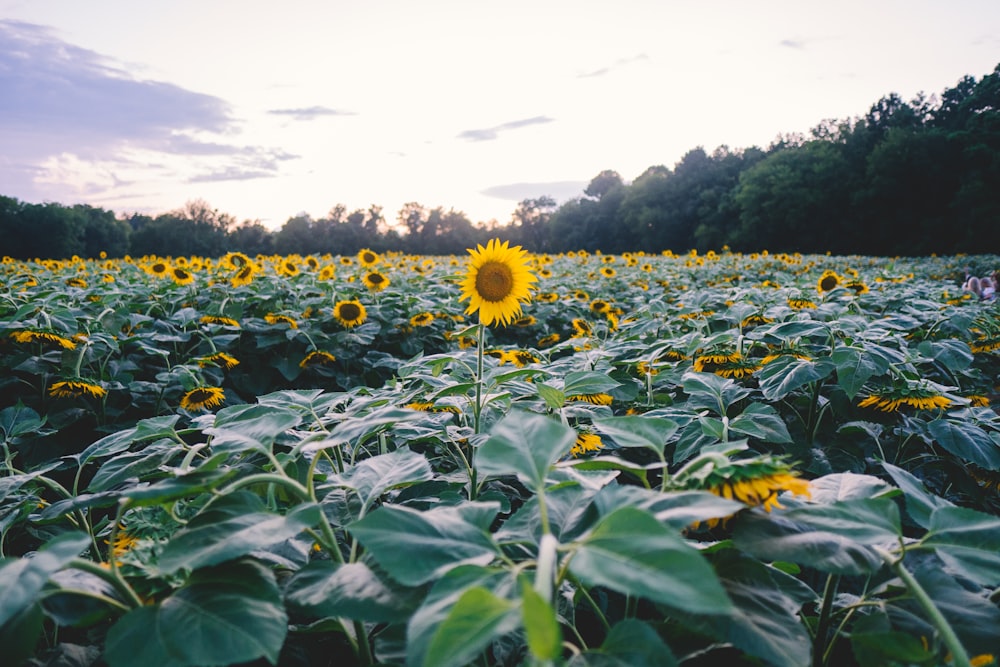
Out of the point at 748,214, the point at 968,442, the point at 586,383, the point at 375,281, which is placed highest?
the point at 748,214

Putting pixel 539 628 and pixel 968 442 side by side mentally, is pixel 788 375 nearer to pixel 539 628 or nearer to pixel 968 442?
pixel 968 442

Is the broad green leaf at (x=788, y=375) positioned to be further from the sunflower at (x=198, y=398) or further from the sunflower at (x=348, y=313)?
the sunflower at (x=348, y=313)

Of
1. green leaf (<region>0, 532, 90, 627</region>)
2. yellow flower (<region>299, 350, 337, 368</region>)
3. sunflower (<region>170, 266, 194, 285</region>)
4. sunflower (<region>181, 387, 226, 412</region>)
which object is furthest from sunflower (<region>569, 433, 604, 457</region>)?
sunflower (<region>170, 266, 194, 285</region>)

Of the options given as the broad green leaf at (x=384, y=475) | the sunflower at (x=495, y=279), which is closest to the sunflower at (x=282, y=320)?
the sunflower at (x=495, y=279)

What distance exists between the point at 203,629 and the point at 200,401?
8.26ft

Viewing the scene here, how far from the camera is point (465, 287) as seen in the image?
2373 millimetres

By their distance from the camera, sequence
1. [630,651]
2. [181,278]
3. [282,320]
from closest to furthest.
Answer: [630,651], [282,320], [181,278]

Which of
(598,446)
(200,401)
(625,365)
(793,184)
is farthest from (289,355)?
(793,184)

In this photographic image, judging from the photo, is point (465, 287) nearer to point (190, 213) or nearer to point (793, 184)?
point (190, 213)

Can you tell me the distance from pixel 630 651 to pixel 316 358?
4.00 meters

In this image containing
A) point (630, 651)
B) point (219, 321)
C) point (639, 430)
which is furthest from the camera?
point (219, 321)

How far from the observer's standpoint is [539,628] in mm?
390

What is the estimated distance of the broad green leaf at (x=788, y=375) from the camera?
153 cm

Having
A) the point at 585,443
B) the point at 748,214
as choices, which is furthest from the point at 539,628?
the point at 748,214
